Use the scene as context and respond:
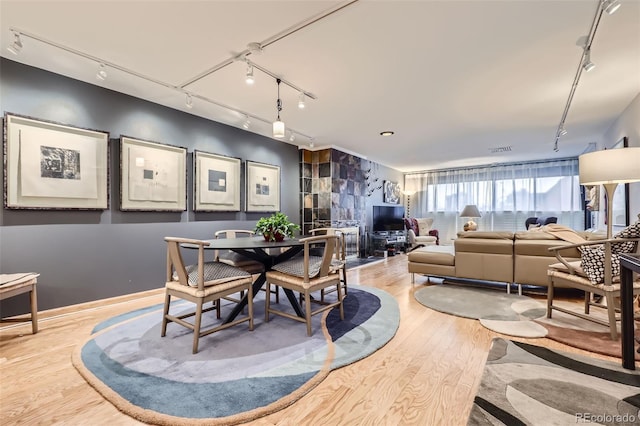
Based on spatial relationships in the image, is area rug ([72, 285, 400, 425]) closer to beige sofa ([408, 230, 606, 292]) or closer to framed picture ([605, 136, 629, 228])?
beige sofa ([408, 230, 606, 292])

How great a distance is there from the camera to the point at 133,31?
227 centimetres

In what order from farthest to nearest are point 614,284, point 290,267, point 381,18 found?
1. point 290,267
2. point 614,284
3. point 381,18

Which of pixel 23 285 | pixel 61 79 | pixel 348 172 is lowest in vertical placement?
pixel 23 285

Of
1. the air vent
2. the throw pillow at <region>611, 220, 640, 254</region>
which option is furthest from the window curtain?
the throw pillow at <region>611, 220, 640, 254</region>

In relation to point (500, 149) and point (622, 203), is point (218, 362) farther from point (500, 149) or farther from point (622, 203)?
point (500, 149)

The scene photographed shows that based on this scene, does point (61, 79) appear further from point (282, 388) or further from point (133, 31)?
point (282, 388)

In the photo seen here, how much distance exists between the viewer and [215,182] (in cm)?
433

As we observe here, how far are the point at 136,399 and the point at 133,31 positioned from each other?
8.60 feet

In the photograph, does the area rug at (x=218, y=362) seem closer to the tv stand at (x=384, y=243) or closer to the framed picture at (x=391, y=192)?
the tv stand at (x=384, y=243)

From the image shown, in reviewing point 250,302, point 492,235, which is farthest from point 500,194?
point 250,302

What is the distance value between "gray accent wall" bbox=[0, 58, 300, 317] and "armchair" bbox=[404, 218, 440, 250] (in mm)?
5189

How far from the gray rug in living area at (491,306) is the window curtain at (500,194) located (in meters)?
5.29

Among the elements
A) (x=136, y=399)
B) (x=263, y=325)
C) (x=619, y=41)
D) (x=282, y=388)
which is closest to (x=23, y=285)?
(x=136, y=399)

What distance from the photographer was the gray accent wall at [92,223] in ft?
8.84
